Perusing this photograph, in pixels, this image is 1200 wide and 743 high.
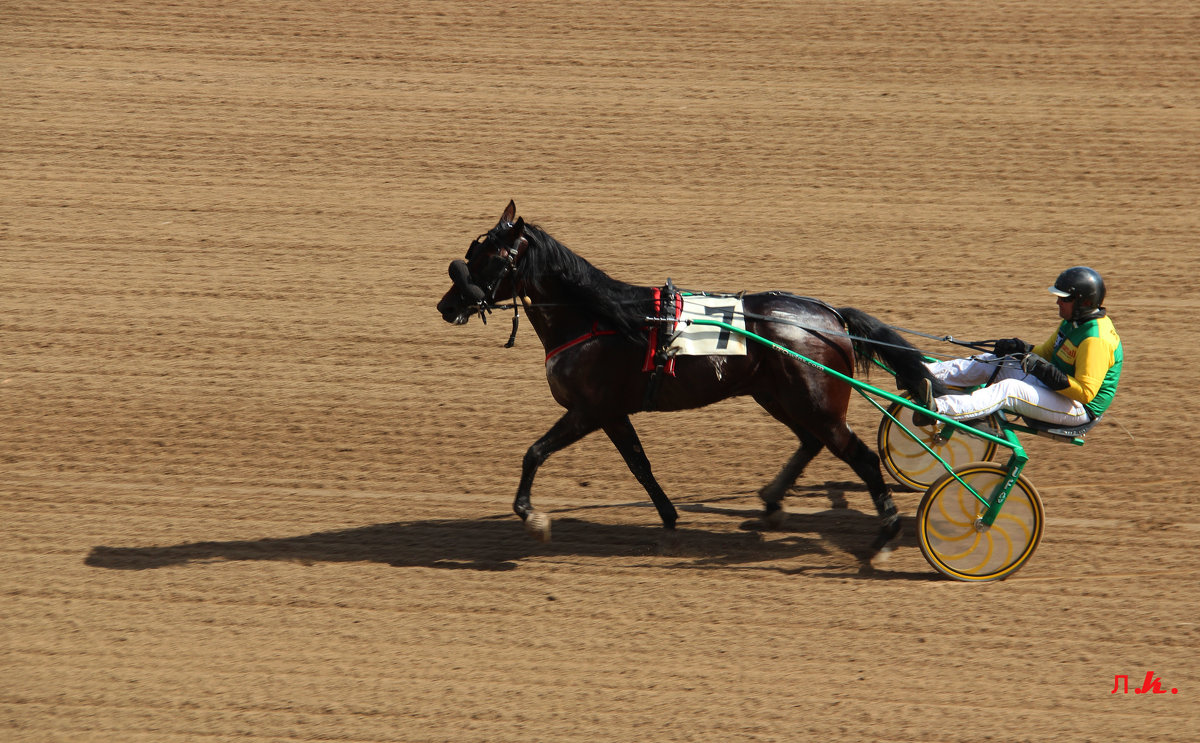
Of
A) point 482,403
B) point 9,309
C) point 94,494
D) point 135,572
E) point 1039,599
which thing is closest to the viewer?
point 1039,599

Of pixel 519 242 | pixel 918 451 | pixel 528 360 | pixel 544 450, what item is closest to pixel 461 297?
pixel 519 242

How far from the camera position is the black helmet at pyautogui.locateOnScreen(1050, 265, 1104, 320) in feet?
18.0

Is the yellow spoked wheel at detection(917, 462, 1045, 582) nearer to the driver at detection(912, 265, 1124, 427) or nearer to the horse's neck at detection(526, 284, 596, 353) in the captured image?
the driver at detection(912, 265, 1124, 427)

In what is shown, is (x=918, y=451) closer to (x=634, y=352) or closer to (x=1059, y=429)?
(x=1059, y=429)

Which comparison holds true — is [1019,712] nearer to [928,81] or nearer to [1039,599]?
[1039,599]

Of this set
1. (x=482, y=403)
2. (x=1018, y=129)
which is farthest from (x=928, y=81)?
(x=482, y=403)

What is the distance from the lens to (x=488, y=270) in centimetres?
588

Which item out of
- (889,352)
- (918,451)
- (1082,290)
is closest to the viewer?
(1082,290)

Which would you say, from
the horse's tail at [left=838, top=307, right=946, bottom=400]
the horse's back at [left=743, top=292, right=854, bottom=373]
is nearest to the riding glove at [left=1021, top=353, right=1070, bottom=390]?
the horse's tail at [left=838, top=307, right=946, bottom=400]

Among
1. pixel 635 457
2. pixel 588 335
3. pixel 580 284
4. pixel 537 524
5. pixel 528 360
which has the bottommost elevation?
pixel 537 524

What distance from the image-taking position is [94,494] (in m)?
6.88

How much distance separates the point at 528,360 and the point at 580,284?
2626 millimetres

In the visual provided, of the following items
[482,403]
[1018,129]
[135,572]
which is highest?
[1018,129]

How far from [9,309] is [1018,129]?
9.32m
